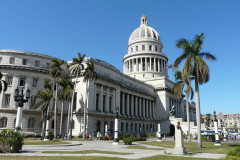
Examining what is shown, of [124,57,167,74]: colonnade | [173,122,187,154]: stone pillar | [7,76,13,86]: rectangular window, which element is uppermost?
[124,57,167,74]: colonnade

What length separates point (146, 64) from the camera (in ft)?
309

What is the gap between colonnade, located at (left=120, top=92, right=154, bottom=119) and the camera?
66.2m

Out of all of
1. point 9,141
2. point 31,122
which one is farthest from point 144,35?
point 9,141

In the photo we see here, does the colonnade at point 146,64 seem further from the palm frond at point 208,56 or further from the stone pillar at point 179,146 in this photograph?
the stone pillar at point 179,146

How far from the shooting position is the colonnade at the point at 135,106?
66250mm

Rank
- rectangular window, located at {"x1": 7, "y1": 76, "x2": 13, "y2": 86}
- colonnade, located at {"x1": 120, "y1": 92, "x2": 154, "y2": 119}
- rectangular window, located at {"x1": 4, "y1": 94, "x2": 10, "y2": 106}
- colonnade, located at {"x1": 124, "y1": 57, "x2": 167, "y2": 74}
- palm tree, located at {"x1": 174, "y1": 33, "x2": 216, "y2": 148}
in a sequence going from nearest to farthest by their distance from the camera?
palm tree, located at {"x1": 174, "y1": 33, "x2": 216, "y2": 148}, rectangular window, located at {"x1": 4, "y1": 94, "x2": 10, "y2": 106}, rectangular window, located at {"x1": 7, "y1": 76, "x2": 13, "y2": 86}, colonnade, located at {"x1": 120, "y1": 92, "x2": 154, "y2": 119}, colonnade, located at {"x1": 124, "y1": 57, "x2": 167, "y2": 74}

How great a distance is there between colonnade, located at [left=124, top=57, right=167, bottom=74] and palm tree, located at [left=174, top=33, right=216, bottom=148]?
6185cm

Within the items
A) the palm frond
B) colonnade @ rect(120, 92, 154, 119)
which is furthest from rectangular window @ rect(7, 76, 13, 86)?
the palm frond

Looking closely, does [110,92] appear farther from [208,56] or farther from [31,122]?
[208,56]

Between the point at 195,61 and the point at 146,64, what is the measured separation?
63.6 m

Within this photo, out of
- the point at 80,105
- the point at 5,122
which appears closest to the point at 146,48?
the point at 80,105

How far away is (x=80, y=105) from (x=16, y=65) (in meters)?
17.5

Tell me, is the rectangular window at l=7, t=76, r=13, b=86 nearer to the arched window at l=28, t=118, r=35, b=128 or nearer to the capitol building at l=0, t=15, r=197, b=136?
the capitol building at l=0, t=15, r=197, b=136

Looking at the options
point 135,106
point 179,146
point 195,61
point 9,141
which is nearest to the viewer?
point 9,141
